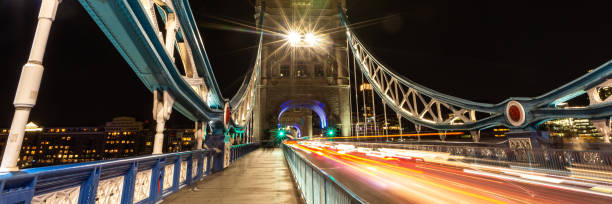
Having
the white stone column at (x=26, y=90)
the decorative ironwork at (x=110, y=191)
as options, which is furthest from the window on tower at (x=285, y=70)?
the white stone column at (x=26, y=90)

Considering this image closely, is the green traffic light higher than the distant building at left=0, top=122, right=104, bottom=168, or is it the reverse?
the green traffic light

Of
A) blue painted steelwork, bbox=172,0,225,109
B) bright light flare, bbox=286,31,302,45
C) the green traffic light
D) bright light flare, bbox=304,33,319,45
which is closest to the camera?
blue painted steelwork, bbox=172,0,225,109

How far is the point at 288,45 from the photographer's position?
5684cm

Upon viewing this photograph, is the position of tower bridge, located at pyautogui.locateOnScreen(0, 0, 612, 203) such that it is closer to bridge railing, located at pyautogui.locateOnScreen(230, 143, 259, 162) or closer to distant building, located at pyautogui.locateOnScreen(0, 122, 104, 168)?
bridge railing, located at pyautogui.locateOnScreen(230, 143, 259, 162)

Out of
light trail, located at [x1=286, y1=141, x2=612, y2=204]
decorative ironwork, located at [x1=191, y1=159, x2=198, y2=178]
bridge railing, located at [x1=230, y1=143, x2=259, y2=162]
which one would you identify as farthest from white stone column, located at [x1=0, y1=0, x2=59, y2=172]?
bridge railing, located at [x1=230, y1=143, x2=259, y2=162]

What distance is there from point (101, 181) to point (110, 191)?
349mm

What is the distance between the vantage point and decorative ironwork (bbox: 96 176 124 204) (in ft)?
12.5

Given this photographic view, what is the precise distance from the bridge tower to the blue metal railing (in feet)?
138

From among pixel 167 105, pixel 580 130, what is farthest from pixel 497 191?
pixel 580 130

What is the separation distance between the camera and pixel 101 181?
3.79 metres

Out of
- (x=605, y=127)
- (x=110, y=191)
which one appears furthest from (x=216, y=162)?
(x=605, y=127)

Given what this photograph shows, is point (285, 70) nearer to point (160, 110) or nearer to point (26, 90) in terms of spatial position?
point (160, 110)

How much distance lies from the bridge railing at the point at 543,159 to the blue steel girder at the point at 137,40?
1137 centimetres

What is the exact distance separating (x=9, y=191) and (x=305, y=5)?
202 feet
